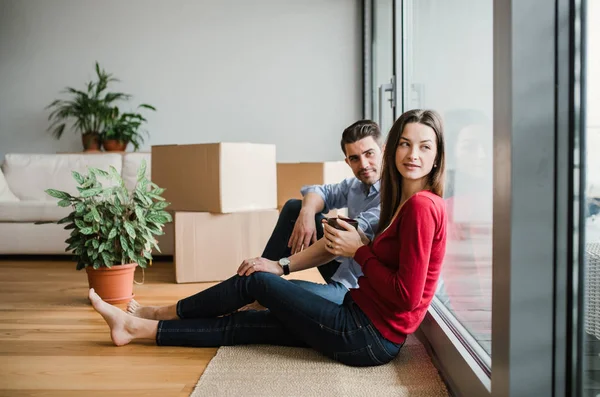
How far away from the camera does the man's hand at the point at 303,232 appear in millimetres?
2252

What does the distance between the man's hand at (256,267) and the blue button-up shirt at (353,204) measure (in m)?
0.31

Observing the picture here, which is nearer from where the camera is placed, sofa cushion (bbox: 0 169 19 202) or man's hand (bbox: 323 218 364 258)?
man's hand (bbox: 323 218 364 258)

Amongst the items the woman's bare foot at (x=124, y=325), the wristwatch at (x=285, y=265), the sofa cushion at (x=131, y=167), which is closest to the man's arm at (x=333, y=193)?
the wristwatch at (x=285, y=265)

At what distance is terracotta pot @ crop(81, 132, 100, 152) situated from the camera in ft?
15.7

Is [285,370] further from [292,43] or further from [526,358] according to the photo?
[292,43]

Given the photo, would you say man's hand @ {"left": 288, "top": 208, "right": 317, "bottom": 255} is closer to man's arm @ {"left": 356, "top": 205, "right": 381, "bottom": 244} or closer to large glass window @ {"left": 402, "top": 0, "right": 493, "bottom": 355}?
man's arm @ {"left": 356, "top": 205, "right": 381, "bottom": 244}

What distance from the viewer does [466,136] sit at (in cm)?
172

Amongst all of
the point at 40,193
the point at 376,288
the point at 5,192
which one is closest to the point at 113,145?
the point at 40,193

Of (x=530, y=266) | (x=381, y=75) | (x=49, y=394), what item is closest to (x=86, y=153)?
(x=381, y=75)

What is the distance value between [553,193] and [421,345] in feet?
3.65

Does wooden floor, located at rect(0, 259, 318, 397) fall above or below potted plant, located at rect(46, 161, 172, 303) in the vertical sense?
below

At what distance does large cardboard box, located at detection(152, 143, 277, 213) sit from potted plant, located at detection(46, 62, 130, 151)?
58.5 inches

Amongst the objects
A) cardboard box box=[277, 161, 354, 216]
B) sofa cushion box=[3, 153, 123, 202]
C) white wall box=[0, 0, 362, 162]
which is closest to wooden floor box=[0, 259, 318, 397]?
cardboard box box=[277, 161, 354, 216]

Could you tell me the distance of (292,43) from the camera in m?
5.04
